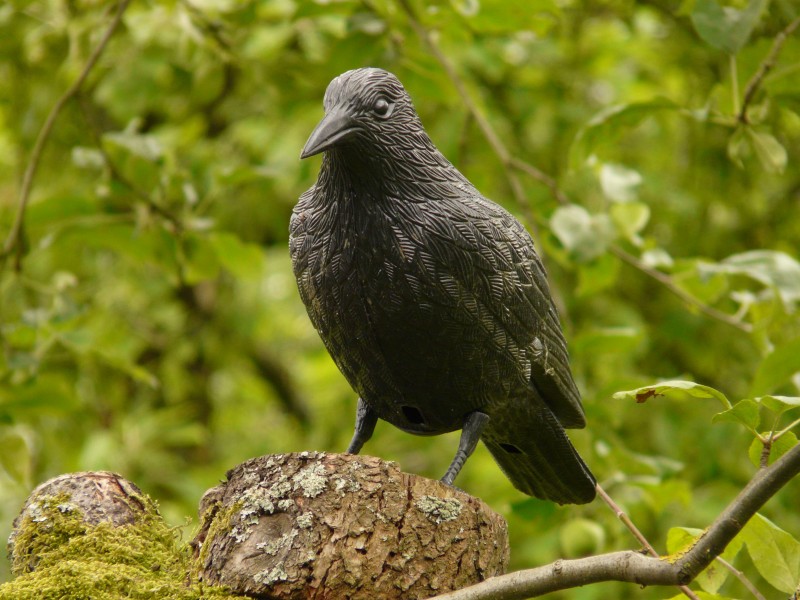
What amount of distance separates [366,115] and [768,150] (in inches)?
64.1

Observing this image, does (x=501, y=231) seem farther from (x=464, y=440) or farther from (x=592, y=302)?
(x=592, y=302)

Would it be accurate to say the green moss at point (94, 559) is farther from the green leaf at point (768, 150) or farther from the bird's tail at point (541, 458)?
the green leaf at point (768, 150)

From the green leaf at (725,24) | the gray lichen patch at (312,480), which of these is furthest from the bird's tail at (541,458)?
the green leaf at (725,24)

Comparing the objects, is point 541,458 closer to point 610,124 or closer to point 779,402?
point 779,402

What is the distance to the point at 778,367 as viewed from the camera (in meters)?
3.45

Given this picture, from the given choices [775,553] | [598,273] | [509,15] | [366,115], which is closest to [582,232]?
[598,273]

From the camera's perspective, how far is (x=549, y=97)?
6.69 meters

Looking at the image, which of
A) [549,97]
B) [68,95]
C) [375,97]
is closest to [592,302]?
[549,97]

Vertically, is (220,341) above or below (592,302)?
below

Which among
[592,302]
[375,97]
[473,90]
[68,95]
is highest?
[375,97]

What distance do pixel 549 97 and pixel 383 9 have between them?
245cm

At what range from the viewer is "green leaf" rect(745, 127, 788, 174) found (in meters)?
3.59

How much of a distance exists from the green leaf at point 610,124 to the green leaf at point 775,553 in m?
1.88

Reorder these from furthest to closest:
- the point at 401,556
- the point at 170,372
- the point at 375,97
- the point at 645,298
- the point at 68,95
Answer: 1. the point at 170,372
2. the point at 645,298
3. the point at 68,95
4. the point at 375,97
5. the point at 401,556
